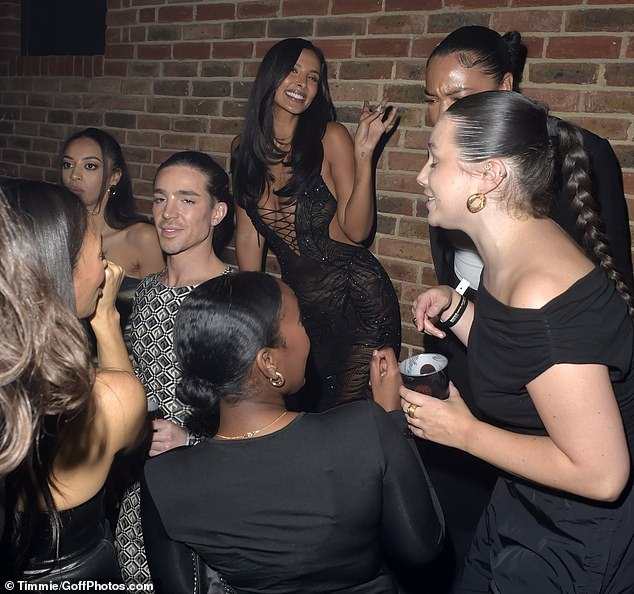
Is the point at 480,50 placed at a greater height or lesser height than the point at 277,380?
greater

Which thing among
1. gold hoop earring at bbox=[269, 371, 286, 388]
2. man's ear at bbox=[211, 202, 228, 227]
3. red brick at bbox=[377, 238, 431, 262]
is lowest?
gold hoop earring at bbox=[269, 371, 286, 388]

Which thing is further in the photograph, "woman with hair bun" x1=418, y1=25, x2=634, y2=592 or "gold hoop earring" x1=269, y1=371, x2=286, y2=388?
"woman with hair bun" x1=418, y1=25, x2=634, y2=592

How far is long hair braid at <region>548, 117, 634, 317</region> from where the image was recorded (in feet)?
5.79

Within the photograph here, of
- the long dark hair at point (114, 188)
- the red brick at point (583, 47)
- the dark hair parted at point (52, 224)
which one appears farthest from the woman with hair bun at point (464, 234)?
the long dark hair at point (114, 188)

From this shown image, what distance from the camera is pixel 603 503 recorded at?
1.48m

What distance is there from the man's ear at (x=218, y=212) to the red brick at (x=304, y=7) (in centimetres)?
127

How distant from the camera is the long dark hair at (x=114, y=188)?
10.7 ft

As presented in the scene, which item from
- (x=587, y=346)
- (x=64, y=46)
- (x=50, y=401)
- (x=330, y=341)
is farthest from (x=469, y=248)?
(x=64, y=46)

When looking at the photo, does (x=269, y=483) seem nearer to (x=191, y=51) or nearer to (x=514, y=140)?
(x=514, y=140)

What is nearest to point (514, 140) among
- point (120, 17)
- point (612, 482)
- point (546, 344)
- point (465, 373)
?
point (546, 344)

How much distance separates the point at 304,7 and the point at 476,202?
7.32 feet

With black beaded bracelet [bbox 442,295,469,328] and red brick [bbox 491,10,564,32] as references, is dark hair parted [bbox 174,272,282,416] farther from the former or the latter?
red brick [bbox 491,10,564,32]

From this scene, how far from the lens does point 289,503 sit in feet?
4.64

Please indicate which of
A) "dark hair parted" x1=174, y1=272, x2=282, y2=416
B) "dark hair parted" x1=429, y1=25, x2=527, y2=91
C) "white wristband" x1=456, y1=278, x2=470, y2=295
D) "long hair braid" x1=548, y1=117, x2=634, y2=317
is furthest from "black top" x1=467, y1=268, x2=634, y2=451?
"dark hair parted" x1=429, y1=25, x2=527, y2=91
